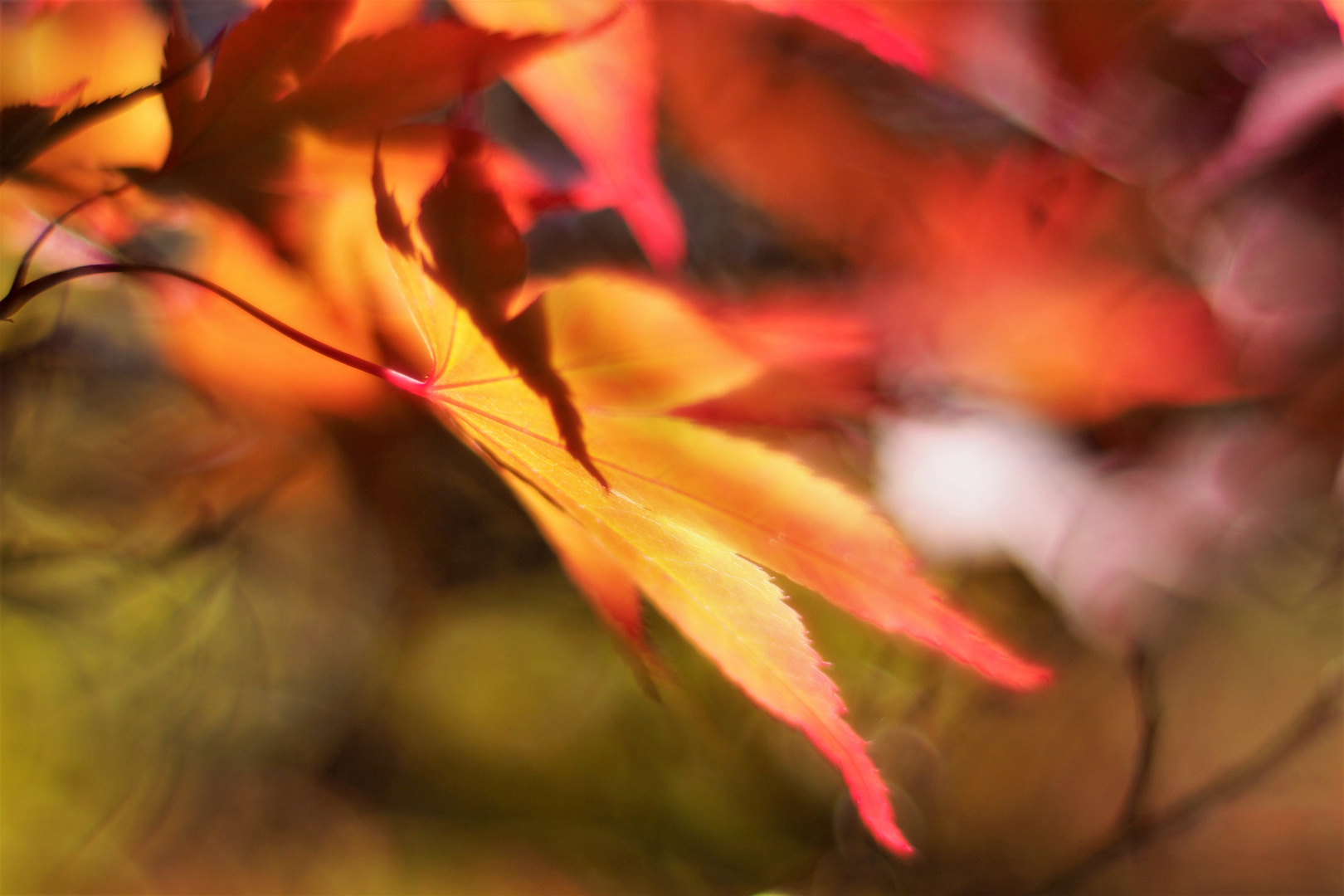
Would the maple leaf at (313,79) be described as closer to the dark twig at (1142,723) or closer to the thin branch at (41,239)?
the thin branch at (41,239)

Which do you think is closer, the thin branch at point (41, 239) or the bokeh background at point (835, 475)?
the thin branch at point (41, 239)

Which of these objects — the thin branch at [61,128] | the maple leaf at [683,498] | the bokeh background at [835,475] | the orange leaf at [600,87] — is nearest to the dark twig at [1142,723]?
the bokeh background at [835,475]

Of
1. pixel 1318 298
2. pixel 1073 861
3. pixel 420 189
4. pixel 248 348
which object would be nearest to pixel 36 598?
pixel 248 348

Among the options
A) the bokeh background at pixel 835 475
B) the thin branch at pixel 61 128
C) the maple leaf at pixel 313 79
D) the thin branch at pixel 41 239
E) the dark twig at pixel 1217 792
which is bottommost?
the dark twig at pixel 1217 792

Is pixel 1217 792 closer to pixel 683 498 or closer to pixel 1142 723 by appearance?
pixel 1142 723

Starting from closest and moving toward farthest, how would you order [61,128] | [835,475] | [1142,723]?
[61,128], [835,475], [1142,723]

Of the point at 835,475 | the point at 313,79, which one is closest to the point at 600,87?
the point at 313,79

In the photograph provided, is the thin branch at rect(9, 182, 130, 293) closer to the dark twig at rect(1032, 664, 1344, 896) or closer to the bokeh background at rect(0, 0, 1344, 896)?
the bokeh background at rect(0, 0, 1344, 896)
